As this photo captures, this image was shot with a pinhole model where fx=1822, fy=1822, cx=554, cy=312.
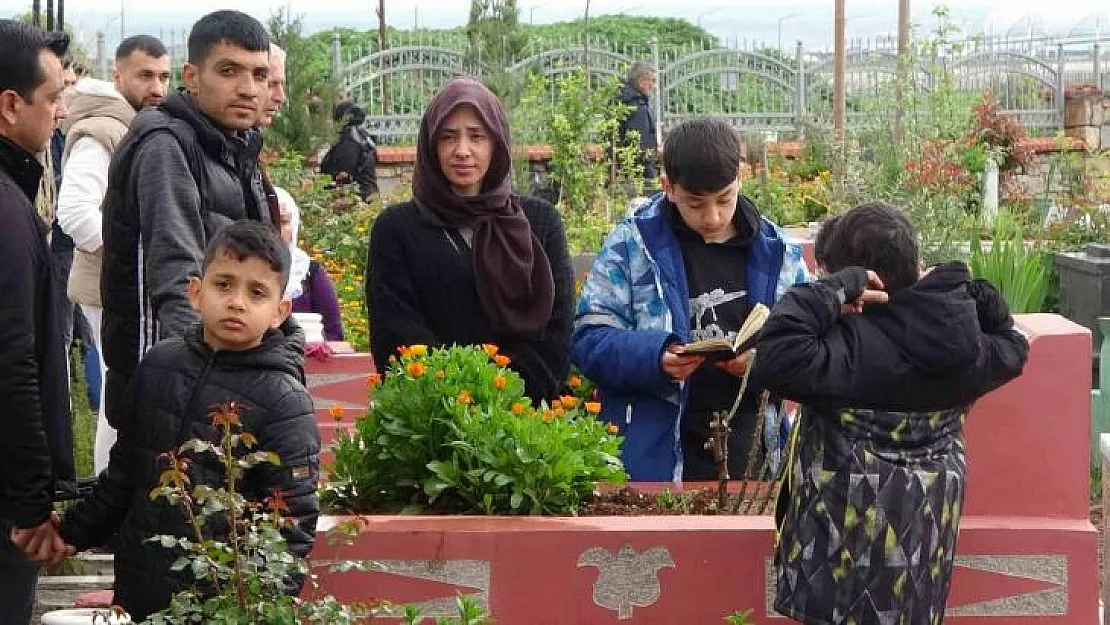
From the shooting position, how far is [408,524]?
4195 mm

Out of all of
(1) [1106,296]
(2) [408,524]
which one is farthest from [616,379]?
(1) [1106,296]

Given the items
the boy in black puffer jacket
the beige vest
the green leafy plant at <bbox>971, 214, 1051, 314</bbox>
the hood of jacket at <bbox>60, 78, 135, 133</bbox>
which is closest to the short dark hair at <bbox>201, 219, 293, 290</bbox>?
the boy in black puffer jacket

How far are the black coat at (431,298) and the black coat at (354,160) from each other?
10.0 metres

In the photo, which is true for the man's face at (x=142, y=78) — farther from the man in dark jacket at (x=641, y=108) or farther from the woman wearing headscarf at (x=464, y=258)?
the man in dark jacket at (x=641, y=108)

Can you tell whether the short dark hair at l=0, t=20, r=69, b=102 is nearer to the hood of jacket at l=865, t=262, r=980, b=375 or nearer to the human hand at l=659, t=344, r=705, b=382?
the human hand at l=659, t=344, r=705, b=382

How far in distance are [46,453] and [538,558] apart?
1119mm

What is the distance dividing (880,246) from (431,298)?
5.38ft

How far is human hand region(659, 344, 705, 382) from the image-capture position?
451 centimetres

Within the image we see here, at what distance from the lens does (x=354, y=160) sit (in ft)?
51.2

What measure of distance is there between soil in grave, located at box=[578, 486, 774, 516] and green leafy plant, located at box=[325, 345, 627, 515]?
3.7 inches

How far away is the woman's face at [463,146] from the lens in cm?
512

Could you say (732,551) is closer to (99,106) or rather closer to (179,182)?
(179,182)

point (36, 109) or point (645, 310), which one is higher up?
point (36, 109)

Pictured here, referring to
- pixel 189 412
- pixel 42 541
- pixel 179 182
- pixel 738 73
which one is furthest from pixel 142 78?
pixel 738 73
